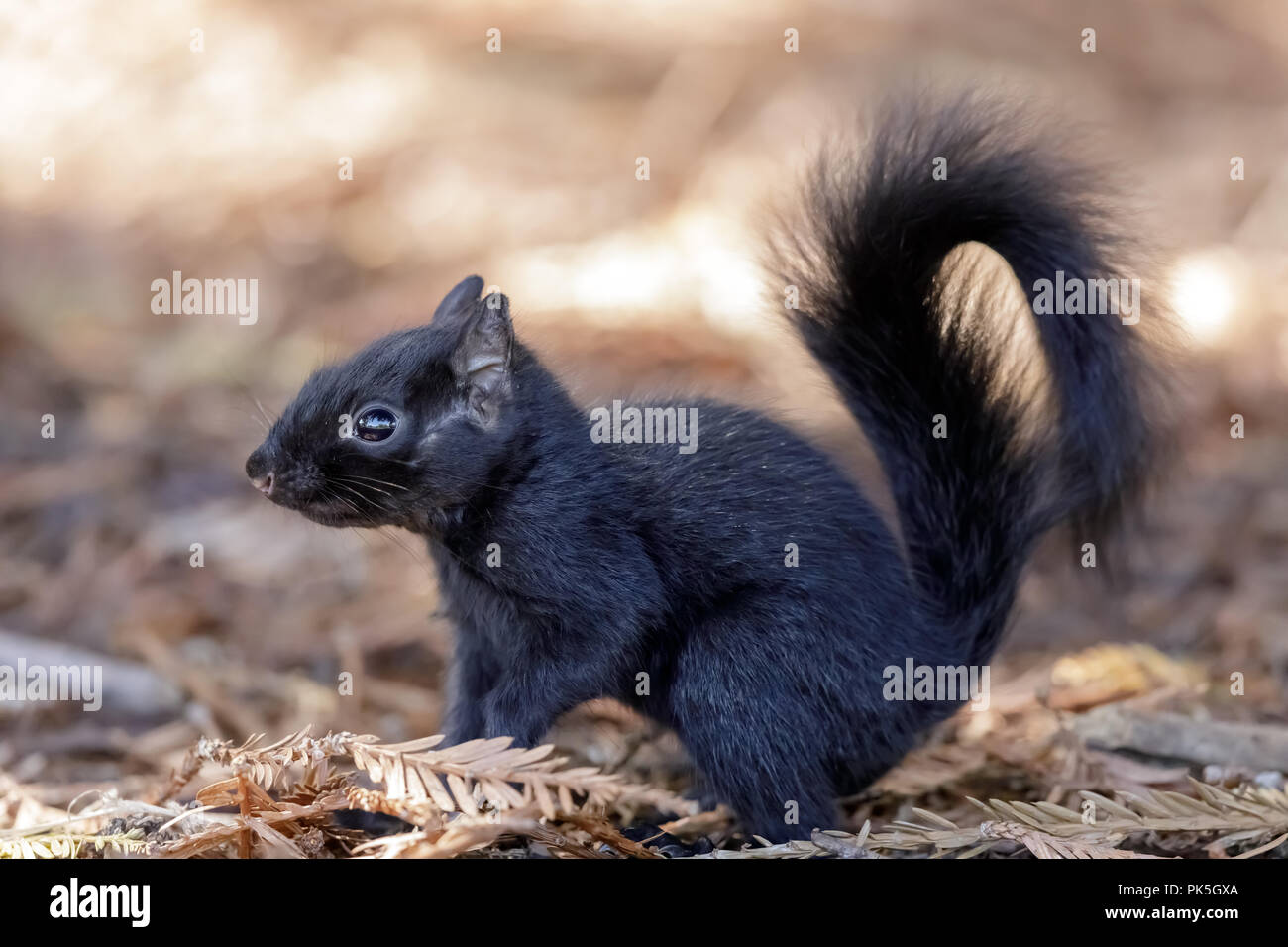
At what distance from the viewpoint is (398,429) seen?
2666 millimetres

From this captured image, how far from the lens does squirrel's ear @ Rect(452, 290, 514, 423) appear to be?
8.93 feet

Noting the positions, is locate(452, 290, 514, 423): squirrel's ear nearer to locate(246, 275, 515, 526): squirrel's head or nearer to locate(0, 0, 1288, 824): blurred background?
locate(246, 275, 515, 526): squirrel's head

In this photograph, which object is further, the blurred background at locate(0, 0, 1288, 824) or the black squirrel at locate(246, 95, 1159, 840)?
the blurred background at locate(0, 0, 1288, 824)

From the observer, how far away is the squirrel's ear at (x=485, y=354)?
2721 millimetres

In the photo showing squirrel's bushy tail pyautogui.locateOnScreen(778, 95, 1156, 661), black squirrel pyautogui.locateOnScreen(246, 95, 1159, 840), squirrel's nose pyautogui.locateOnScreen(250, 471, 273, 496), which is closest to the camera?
squirrel's nose pyautogui.locateOnScreen(250, 471, 273, 496)

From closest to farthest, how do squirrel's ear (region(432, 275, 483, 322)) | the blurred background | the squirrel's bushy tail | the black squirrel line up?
the black squirrel, the squirrel's bushy tail, squirrel's ear (region(432, 275, 483, 322)), the blurred background

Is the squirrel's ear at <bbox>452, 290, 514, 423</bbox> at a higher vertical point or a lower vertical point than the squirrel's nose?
higher

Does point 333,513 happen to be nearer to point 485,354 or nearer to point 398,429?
point 398,429

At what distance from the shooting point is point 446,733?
307 centimetres

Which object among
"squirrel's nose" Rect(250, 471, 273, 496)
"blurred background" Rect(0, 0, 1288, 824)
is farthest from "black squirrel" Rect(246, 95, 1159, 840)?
"blurred background" Rect(0, 0, 1288, 824)

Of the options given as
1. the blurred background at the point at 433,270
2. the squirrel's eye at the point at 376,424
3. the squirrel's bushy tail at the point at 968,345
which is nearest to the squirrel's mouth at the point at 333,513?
the squirrel's eye at the point at 376,424

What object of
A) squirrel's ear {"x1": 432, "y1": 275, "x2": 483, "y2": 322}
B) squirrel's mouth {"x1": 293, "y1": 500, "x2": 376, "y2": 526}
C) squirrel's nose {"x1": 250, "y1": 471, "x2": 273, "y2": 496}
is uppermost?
squirrel's ear {"x1": 432, "y1": 275, "x2": 483, "y2": 322}
